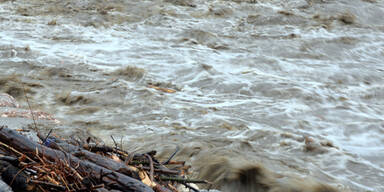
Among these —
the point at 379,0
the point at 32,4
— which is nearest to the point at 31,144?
the point at 32,4

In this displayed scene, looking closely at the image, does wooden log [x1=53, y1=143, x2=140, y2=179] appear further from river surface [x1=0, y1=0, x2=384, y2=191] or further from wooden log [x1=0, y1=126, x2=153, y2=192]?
river surface [x1=0, y1=0, x2=384, y2=191]

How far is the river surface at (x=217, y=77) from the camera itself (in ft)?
14.7

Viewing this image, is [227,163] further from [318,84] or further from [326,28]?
[326,28]

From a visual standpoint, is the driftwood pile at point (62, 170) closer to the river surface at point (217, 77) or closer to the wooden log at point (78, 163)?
the wooden log at point (78, 163)

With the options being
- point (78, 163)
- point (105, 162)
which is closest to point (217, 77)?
point (105, 162)

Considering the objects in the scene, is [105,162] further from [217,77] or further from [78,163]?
[217,77]

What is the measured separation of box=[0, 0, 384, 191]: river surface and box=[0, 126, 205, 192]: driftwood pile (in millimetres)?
1587

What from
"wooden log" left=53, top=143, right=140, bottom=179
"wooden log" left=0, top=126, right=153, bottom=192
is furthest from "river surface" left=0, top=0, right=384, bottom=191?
"wooden log" left=0, top=126, right=153, bottom=192

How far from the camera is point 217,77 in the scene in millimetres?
6949

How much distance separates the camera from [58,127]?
13.9ft

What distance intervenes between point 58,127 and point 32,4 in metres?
8.11

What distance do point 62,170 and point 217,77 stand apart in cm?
514

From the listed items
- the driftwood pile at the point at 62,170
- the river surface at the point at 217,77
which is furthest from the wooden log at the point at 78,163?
the river surface at the point at 217,77

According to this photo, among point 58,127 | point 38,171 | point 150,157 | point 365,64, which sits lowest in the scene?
point 365,64
